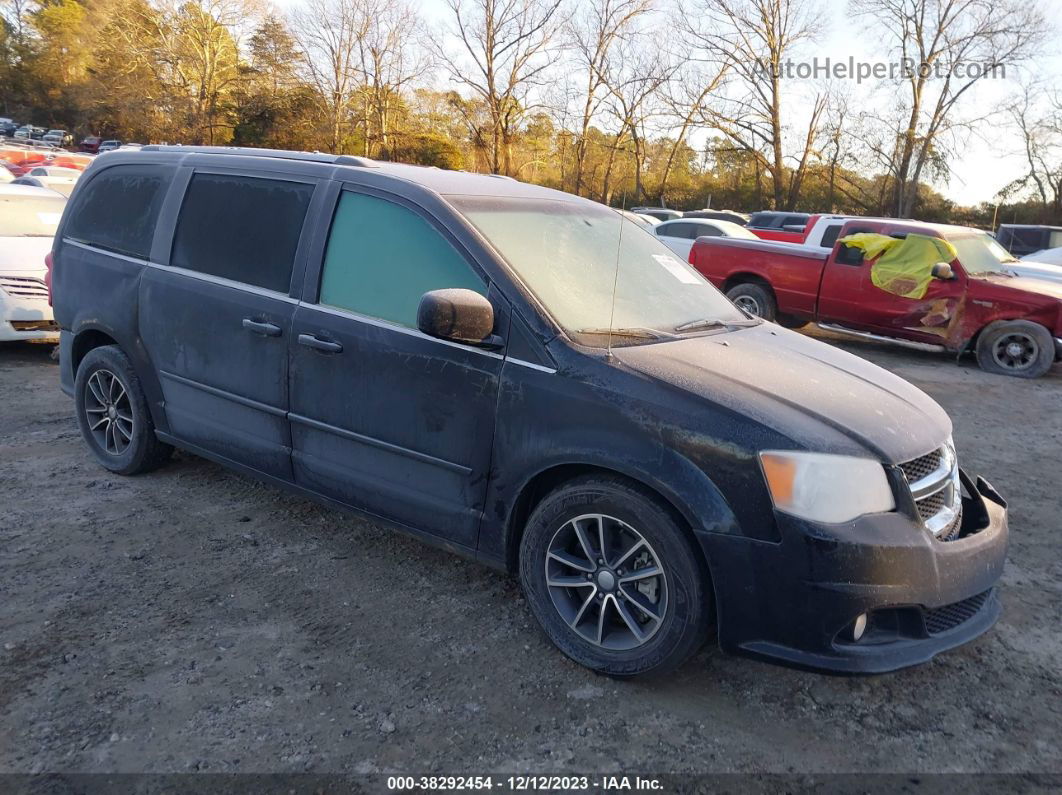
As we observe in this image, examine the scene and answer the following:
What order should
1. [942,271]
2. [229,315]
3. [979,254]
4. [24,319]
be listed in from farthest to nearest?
1. [979,254]
2. [942,271]
3. [24,319]
4. [229,315]

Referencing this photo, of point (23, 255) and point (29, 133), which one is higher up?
point (29, 133)

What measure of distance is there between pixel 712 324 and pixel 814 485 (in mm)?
1265

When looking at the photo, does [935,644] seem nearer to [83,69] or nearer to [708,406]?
[708,406]

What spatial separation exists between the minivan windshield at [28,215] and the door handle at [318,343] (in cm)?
633

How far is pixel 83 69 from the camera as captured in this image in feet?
200

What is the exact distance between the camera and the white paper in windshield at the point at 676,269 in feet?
13.6

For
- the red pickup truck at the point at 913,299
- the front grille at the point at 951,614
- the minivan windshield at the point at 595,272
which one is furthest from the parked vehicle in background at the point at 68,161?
the front grille at the point at 951,614

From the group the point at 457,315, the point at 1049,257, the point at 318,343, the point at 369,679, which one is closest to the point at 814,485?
the point at 457,315

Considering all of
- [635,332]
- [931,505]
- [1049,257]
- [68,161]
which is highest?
[68,161]

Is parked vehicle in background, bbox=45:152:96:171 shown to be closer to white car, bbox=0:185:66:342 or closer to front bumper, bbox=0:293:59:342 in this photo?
white car, bbox=0:185:66:342

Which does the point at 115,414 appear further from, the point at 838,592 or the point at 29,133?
the point at 29,133

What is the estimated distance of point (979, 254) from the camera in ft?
34.4

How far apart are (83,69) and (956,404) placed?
6833 cm

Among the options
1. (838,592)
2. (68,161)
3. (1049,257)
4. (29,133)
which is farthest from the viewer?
(29,133)
